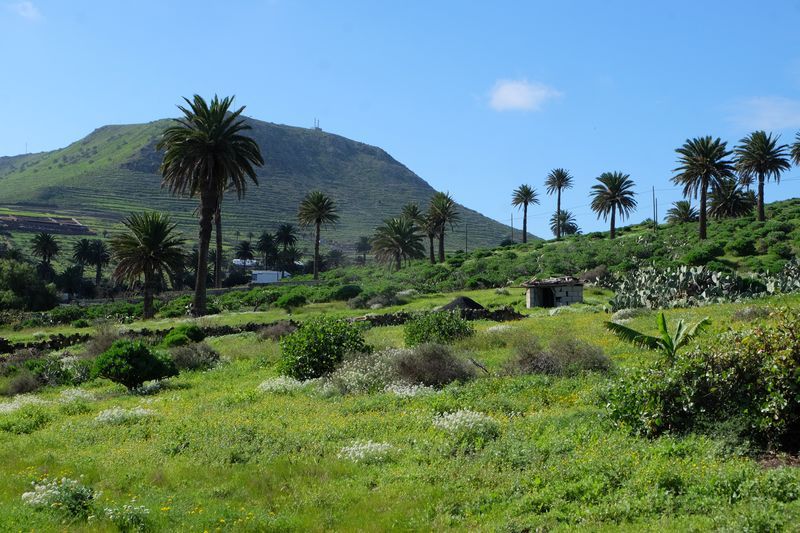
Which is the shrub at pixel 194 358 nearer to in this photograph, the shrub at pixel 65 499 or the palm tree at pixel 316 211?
the shrub at pixel 65 499

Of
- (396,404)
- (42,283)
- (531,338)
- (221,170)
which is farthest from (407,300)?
(42,283)

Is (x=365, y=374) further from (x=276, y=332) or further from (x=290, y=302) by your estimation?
(x=290, y=302)

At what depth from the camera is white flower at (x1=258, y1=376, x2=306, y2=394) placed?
1931 centimetres

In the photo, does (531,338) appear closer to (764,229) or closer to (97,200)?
(764,229)

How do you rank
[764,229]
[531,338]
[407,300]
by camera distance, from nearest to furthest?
[531,338] → [407,300] → [764,229]

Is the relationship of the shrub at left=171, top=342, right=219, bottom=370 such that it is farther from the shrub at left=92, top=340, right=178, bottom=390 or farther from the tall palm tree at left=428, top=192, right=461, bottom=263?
the tall palm tree at left=428, top=192, right=461, bottom=263

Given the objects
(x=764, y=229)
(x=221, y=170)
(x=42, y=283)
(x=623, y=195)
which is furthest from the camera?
(x=623, y=195)

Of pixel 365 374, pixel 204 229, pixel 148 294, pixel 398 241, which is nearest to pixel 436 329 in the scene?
pixel 365 374

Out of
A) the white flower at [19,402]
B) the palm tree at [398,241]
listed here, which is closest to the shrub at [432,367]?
the white flower at [19,402]

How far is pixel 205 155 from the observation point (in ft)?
143

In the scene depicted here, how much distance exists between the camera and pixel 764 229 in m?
64.9

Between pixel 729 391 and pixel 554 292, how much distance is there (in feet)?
101

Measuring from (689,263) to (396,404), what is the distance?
45041mm

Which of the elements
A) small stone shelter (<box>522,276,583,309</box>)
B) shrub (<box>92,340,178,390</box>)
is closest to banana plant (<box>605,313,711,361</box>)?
shrub (<box>92,340,178,390</box>)
